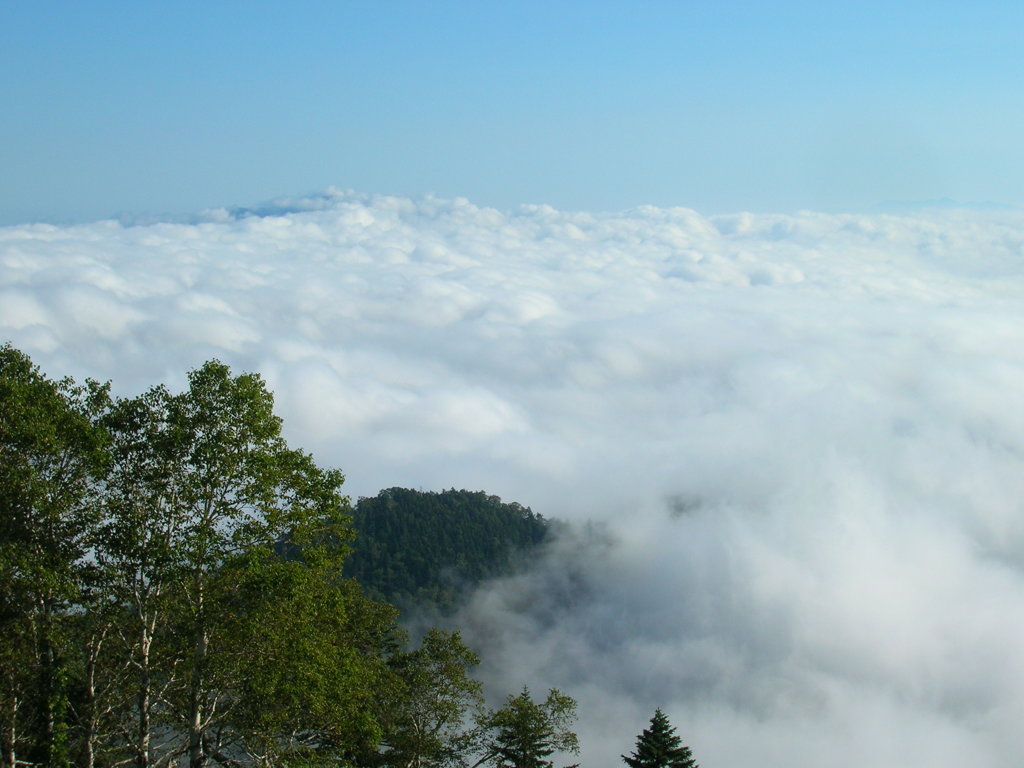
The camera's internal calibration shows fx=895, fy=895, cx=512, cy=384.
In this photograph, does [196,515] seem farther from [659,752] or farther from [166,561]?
[659,752]

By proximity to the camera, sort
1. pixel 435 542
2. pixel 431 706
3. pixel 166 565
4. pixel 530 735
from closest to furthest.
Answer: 1. pixel 166 565
2. pixel 431 706
3. pixel 530 735
4. pixel 435 542

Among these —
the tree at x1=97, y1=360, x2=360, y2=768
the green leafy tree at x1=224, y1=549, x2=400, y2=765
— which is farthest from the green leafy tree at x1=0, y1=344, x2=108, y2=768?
the green leafy tree at x1=224, y1=549, x2=400, y2=765

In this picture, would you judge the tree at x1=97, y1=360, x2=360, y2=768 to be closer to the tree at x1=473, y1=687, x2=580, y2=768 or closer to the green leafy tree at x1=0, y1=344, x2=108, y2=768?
the green leafy tree at x1=0, y1=344, x2=108, y2=768

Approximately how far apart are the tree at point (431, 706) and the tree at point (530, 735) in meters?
1.20

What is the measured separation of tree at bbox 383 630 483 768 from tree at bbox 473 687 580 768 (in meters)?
1.20

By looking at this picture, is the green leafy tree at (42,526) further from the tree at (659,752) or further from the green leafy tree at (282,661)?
the tree at (659,752)

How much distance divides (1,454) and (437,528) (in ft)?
358

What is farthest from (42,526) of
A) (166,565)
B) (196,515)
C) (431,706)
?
(431,706)

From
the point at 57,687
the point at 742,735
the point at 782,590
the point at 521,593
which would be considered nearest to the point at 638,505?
the point at 782,590

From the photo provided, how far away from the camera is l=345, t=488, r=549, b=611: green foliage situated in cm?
11031

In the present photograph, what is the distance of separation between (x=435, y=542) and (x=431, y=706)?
93.7 m

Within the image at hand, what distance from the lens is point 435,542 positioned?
11919 cm

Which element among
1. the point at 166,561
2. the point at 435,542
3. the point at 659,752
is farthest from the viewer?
the point at 435,542

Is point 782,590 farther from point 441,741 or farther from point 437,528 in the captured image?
point 441,741
